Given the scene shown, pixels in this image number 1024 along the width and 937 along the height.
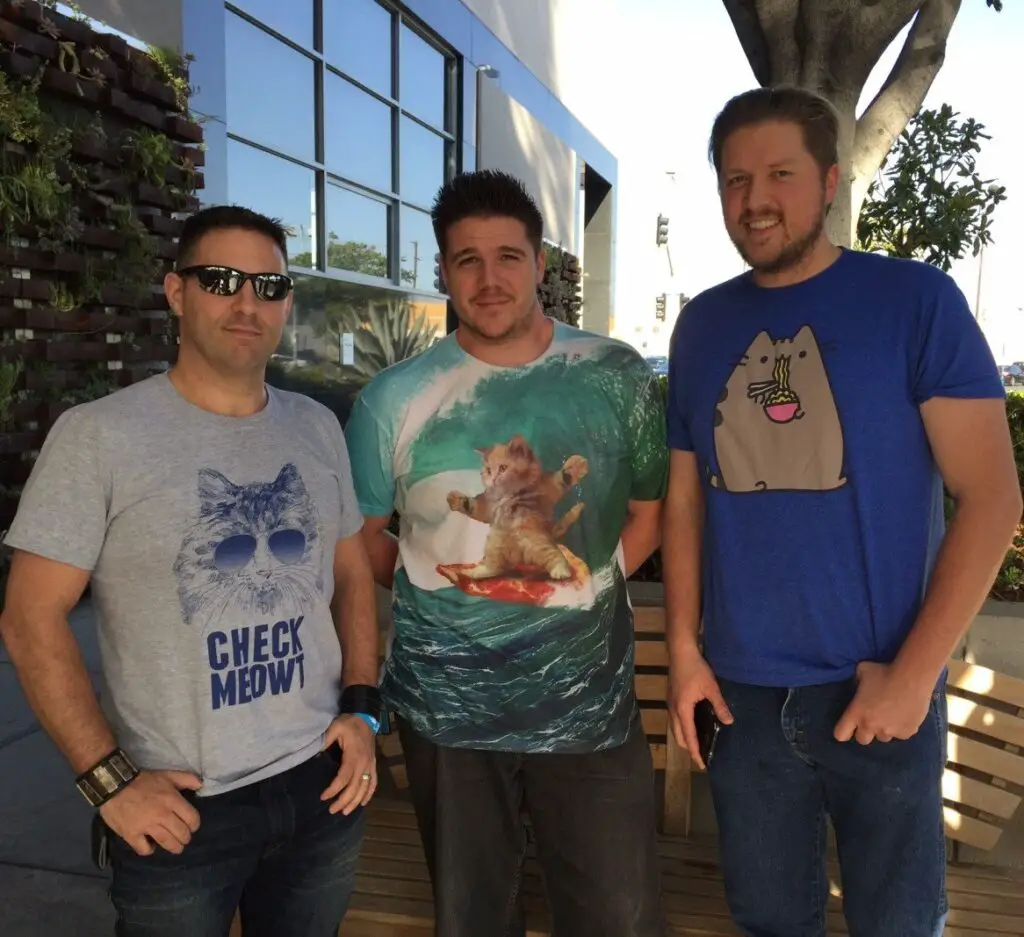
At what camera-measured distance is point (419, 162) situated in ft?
38.1

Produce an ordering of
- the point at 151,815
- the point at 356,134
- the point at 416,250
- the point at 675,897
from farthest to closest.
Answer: the point at 416,250, the point at 356,134, the point at 675,897, the point at 151,815

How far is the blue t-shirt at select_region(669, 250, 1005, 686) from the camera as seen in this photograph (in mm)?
1680

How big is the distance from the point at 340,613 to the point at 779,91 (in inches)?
57.1

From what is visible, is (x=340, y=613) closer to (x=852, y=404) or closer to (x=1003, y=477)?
(x=852, y=404)

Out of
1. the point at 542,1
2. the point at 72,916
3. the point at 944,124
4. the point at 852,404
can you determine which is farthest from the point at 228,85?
the point at 542,1

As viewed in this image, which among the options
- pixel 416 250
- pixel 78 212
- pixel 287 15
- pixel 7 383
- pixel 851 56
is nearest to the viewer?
pixel 851 56

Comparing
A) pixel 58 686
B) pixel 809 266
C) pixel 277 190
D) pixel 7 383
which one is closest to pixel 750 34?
pixel 809 266

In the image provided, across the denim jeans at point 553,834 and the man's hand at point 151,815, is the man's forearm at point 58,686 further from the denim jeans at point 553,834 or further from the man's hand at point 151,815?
the denim jeans at point 553,834

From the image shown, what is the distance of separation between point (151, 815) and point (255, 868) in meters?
0.28

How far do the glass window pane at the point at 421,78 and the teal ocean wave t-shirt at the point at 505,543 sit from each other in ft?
32.6

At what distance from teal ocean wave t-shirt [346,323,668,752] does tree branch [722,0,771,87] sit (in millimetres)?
3097

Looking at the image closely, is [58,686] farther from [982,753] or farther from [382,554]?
[982,753]

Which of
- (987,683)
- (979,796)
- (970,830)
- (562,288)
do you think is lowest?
(970,830)

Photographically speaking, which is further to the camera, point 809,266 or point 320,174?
point 320,174
